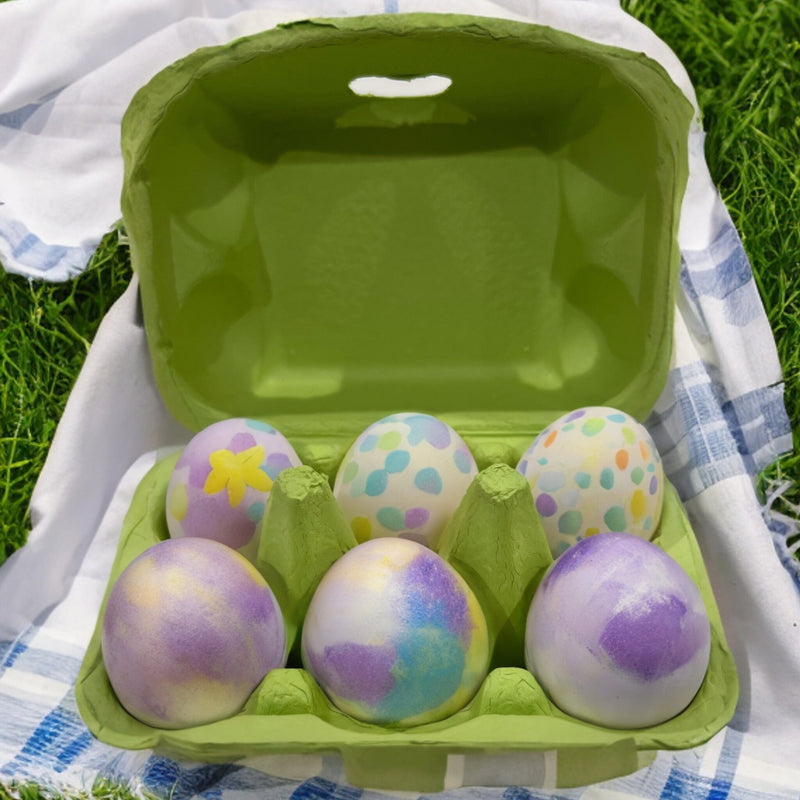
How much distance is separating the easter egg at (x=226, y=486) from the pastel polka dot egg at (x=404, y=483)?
0.26 ft

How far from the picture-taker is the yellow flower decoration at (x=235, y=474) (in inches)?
35.2

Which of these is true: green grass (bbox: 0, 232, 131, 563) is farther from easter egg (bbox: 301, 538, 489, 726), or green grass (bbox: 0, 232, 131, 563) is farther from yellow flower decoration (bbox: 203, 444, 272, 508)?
easter egg (bbox: 301, 538, 489, 726)

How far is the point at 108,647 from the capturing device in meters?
0.76

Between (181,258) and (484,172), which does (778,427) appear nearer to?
(484,172)

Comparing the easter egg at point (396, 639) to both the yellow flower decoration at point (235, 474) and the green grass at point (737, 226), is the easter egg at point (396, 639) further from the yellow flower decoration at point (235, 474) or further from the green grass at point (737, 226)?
the green grass at point (737, 226)

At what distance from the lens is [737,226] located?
1264 millimetres

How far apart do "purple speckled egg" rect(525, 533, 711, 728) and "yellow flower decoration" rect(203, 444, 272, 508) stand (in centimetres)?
30

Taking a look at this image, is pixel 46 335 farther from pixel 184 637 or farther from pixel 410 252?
pixel 184 637

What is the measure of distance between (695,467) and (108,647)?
2.16 feet

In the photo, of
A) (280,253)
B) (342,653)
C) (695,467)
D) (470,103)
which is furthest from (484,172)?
(342,653)

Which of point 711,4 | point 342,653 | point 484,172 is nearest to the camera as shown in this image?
point 342,653

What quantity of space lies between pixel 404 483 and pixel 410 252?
0.29m

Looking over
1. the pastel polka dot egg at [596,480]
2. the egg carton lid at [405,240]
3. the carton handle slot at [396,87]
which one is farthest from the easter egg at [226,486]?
the carton handle slot at [396,87]

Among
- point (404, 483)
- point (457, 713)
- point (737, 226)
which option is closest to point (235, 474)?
Result: point (404, 483)
